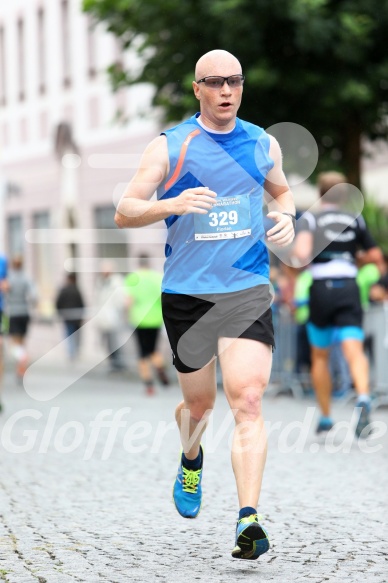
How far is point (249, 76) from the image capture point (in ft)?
→ 59.5

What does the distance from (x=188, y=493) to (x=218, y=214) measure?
49.3 inches

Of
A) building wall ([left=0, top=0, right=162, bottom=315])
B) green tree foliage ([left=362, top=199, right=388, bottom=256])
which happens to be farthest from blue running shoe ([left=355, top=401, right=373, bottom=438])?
building wall ([left=0, top=0, right=162, bottom=315])

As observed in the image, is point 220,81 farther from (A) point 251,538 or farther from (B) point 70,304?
(B) point 70,304

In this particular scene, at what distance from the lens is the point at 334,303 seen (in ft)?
34.6

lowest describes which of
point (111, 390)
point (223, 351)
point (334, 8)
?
point (111, 390)

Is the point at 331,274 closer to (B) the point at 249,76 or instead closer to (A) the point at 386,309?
(A) the point at 386,309

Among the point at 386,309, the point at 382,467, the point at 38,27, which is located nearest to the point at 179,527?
the point at 382,467

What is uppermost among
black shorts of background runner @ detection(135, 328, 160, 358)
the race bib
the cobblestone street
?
the race bib

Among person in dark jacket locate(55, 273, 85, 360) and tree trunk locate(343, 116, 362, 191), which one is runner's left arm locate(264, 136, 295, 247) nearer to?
tree trunk locate(343, 116, 362, 191)

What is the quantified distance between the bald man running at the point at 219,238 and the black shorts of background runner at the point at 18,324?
15.2 m

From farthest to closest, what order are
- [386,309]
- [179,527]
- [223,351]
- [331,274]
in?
[386,309]
[331,274]
[179,527]
[223,351]

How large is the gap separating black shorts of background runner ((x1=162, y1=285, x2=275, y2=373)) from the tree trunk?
538 inches

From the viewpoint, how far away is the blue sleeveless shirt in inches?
231

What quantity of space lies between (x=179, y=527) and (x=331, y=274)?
4310 millimetres
